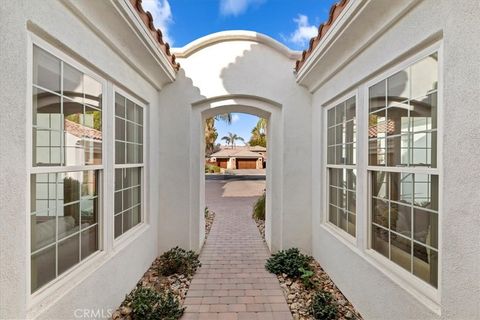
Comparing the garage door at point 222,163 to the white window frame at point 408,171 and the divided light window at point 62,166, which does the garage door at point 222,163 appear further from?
the divided light window at point 62,166

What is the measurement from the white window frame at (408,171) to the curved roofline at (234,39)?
2444mm

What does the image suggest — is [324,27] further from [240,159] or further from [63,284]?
[240,159]

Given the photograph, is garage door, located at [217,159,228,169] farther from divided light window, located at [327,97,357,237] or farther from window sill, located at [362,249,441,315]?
window sill, located at [362,249,441,315]

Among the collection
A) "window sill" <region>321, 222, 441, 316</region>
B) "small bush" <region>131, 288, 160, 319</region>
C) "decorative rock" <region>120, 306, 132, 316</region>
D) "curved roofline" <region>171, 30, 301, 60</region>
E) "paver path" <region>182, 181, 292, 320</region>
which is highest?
"curved roofline" <region>171, 30, 301, 60</region>

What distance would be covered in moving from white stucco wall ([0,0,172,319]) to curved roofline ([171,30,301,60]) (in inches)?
51.5

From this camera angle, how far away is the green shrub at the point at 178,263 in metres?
4.80

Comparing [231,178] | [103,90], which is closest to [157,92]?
[103,90]

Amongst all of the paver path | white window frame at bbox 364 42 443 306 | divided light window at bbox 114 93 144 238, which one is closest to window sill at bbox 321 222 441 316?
white window frame at bbox 364 42 443 306

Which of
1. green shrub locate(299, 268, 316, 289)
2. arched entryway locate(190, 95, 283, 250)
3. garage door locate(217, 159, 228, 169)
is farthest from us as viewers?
garage door locate(217, 159, 228, 169)

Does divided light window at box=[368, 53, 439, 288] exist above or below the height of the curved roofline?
below

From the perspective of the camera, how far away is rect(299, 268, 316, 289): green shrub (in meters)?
4.30
